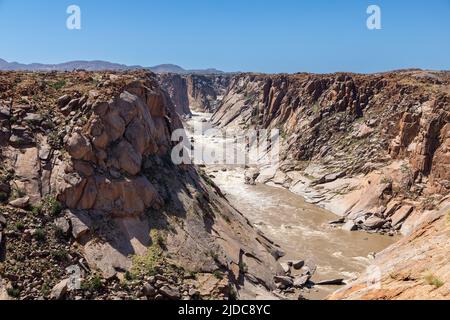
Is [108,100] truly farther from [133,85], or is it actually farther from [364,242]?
[364,242]

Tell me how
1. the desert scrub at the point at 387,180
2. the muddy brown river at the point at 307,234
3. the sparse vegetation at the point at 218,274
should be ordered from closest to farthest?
the sparse vegetation at the point at 218,274 → the muddy brown river at the point at 307,234 → the desert scrub at the point at 387,180

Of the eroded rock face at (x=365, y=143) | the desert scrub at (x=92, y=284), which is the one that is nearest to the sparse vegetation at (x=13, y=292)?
the desert scrub at (x=92, y=284)

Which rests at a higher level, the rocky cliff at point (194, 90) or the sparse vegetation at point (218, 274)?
the rocky cliff at point (194, 90)

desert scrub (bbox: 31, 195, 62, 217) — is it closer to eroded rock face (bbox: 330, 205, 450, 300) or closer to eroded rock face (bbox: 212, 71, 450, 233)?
eroded rock face (bbox: 330, 205, 450, 300)

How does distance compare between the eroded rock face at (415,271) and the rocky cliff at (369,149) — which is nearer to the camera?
the eroded rock face at (415,271)

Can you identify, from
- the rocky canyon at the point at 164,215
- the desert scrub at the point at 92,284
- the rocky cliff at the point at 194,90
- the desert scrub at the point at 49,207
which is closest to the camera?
the rocky canyon at the point at 164,215

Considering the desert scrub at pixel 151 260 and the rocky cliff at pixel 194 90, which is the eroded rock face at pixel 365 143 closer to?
the desert scrub at pixel 151 260

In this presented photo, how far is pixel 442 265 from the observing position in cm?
878

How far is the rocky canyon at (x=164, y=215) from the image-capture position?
51.4ft

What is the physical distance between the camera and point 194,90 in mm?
140500

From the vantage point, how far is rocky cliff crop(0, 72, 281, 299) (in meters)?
16.7

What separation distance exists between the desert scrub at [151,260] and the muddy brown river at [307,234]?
28.1 feet

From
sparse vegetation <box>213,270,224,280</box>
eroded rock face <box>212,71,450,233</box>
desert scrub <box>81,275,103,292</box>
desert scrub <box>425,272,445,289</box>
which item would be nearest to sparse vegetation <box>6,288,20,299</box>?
desert scrub <box>81,275,103,292</box>
